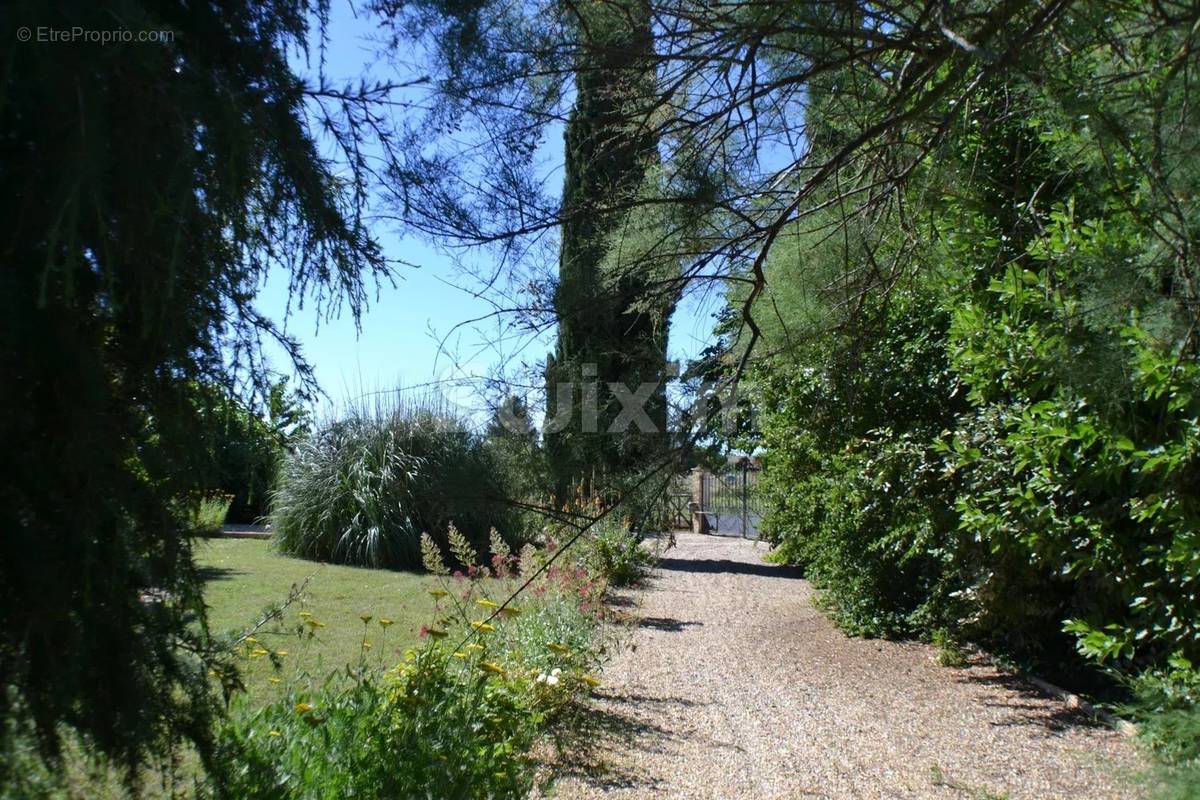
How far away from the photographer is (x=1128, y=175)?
4.57 metres

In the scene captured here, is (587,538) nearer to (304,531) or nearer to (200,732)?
(304,531)

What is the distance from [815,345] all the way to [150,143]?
4100mm

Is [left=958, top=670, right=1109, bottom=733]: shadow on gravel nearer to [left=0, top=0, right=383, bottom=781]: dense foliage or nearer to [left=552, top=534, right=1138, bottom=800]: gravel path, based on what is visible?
[left=552, top=534, right=1138, bottom=800]: gravel path

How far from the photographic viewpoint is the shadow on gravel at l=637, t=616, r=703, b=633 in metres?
7.98

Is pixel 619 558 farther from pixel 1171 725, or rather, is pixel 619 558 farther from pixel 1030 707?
pixel 1171 725

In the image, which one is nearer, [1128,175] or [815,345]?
[1128,175]

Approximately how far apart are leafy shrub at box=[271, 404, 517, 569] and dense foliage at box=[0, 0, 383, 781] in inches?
329

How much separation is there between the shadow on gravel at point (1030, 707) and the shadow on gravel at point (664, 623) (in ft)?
8.30

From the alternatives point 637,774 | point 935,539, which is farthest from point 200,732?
point 935,539

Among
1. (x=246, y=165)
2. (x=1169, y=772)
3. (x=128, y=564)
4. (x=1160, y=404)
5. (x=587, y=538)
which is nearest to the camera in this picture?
(x=128, y=564)

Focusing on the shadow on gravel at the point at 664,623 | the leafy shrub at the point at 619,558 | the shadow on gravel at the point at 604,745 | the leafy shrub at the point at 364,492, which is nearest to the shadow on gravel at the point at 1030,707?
the shadow on gravel at the point at 604,745

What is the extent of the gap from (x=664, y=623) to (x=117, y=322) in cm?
678

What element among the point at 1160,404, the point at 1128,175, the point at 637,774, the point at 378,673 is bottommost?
the point at 637,774

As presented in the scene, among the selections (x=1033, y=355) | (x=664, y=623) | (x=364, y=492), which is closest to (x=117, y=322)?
(x=1033, y=355)
